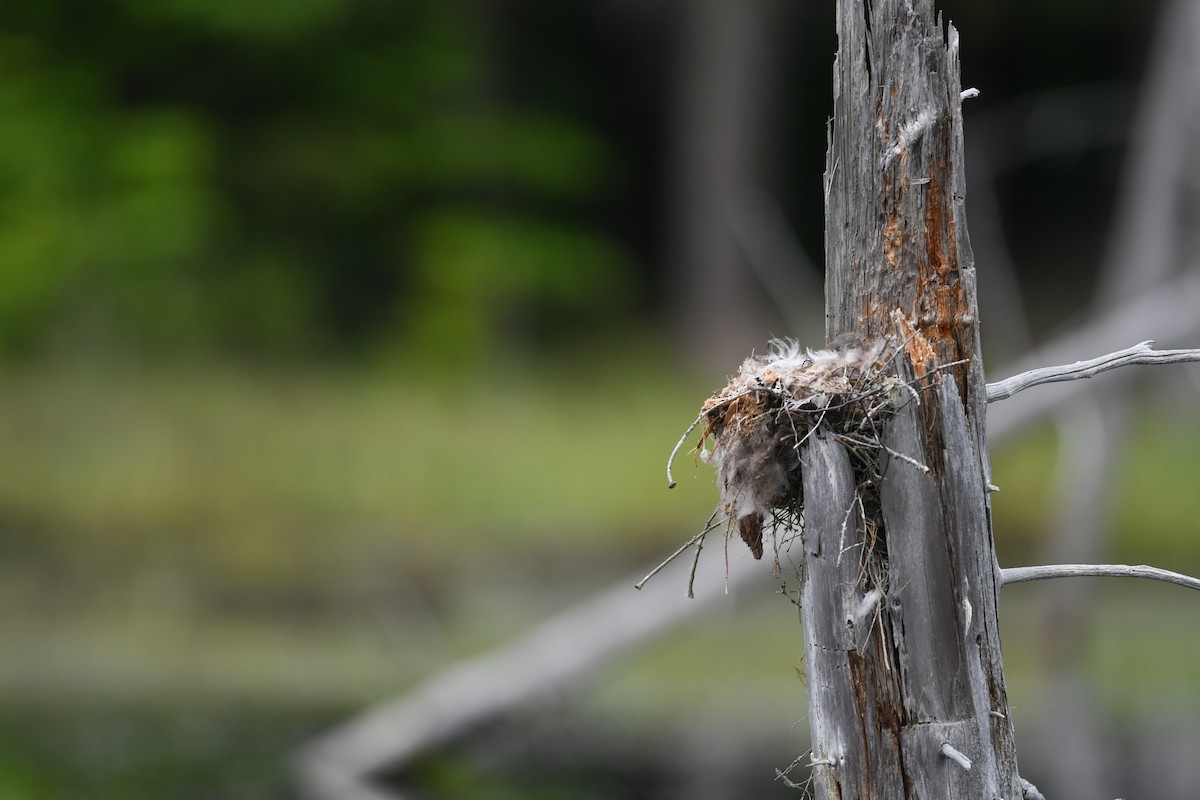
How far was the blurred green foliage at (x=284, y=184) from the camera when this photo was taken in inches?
652

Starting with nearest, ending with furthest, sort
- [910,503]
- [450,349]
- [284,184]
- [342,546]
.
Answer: [910,503] → [342,546] → [450,349] → [284,184]

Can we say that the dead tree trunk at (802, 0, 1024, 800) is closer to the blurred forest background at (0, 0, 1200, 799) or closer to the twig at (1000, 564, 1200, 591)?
the twig at (1000, 564, 1200, 591)

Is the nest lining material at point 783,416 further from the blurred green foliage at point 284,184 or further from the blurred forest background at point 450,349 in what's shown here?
the blurred green foliage at point 284,184

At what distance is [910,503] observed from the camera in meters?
3.09

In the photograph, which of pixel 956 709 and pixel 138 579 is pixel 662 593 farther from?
pixel 956 709

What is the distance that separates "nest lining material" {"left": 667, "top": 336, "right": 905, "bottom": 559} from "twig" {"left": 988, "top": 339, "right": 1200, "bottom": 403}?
0.29 metres

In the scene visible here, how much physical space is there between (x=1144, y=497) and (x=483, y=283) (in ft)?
26.2

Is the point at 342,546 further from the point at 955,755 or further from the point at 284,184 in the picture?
the point at 955,755

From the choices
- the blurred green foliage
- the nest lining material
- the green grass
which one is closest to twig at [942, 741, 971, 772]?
the nest lining material

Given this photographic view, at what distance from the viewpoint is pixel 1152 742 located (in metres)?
10.4

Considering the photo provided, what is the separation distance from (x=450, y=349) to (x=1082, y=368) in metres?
15.7

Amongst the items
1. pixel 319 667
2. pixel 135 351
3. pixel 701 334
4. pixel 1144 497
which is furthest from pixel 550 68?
pixel 319 667

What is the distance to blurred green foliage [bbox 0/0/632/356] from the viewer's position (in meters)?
16.6

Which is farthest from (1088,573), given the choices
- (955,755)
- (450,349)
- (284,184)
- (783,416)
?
(284,184)
